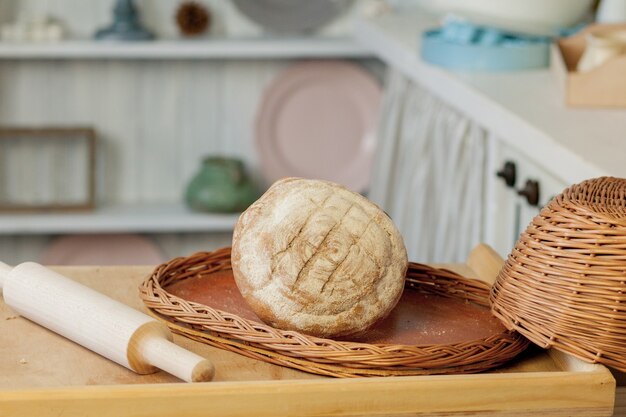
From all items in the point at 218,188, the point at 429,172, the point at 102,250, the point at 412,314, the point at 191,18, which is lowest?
the point at 102,250


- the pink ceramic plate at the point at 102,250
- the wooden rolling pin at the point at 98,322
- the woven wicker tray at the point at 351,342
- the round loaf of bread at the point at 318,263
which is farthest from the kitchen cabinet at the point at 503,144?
the pink ceramic plate at the point at 102,250

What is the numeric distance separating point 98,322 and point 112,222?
8.25 feet

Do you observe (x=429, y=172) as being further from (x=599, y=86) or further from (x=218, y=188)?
(x=218, y=188)

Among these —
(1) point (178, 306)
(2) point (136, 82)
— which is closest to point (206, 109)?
(2) point (136, 82)

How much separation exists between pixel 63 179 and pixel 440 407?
2922 mm

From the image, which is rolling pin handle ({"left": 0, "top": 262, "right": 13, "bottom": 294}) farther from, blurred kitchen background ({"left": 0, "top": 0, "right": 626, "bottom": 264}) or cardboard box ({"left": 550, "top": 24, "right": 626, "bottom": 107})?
blurred kitchen background ({"left": 0, "top": 0, "right": 626, "bottom": 264})

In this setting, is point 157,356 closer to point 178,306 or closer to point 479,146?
point 178,306

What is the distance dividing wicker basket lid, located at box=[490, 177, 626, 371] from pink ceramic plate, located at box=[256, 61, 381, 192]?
105 inches

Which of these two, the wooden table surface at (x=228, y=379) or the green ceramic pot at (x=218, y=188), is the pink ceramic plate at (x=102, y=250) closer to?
the green ceramic pot at (x=218, y=188)

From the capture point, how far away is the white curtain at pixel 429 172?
6.44 feet

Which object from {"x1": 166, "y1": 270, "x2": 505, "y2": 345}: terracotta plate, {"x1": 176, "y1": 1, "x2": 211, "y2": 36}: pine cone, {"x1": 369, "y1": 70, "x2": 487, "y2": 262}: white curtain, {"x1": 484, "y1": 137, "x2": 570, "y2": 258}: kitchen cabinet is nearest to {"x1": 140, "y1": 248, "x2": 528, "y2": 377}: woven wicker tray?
{"x1": 166, "y1": 270, "x2": 505, "y2": 345}: terracotta plate

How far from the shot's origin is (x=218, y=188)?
3238mm

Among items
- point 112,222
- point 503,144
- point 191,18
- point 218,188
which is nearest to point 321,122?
point 218,188

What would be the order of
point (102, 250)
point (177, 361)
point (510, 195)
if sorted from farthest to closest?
point (102, 250)
point (510, 195)
point (177, 361)
